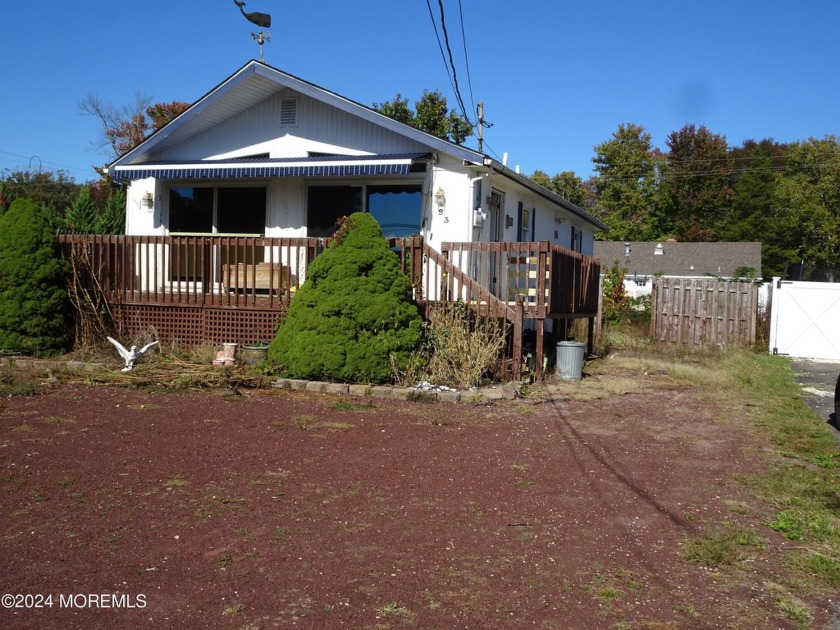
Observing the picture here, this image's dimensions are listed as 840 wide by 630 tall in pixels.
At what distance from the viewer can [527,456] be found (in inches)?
270

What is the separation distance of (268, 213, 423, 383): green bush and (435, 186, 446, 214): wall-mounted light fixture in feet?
8.69

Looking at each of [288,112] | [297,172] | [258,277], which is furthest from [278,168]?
[258,277]

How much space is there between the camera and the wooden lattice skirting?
1192 centimetres

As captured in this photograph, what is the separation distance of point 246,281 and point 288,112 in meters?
4.00

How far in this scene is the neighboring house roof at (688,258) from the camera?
41.6m

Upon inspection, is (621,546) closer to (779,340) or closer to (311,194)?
(311,194)

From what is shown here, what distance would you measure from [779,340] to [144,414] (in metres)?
16.0

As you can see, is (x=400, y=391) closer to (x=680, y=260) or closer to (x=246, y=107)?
(x=246, y=107)

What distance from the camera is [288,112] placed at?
14.3 m

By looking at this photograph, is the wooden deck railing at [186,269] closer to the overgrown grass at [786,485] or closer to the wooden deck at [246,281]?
the wooden deck at [246,281]

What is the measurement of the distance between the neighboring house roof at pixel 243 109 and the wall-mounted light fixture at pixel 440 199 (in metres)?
0.70

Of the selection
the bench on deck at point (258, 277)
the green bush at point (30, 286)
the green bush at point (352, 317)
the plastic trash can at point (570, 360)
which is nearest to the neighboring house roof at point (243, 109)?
the bench on deck at point (258, 277)

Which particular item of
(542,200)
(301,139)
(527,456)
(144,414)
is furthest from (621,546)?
(542,200)

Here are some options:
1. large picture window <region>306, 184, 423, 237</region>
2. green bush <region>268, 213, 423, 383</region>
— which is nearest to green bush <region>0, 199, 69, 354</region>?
green bush <region>268, 213, 423, 383</region>
